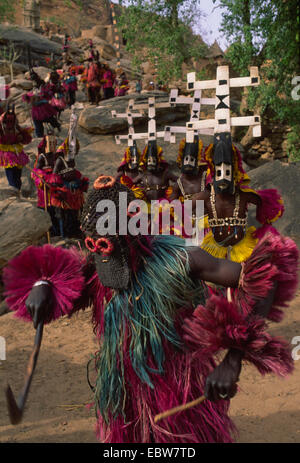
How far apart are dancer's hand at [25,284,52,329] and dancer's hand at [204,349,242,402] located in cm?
86

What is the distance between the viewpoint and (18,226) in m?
6.65

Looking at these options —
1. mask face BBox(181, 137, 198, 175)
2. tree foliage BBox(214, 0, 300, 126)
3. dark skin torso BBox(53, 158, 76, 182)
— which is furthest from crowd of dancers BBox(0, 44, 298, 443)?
tree foliage BBox(214, 0, 300, 126)

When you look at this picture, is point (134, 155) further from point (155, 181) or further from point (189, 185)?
point (189, 185)

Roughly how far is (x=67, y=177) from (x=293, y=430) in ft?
19.5

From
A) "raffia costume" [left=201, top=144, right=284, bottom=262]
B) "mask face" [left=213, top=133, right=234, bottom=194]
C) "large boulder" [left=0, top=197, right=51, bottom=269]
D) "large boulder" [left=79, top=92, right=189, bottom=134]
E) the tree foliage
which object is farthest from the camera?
"large boulder" [left=79, top=92, right=189, bottom=134]

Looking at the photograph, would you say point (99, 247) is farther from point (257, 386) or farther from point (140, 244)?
point (257, 386)

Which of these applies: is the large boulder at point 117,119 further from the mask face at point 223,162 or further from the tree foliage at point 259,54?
the mask face at point 223,162

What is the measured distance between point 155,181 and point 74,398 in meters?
4.39

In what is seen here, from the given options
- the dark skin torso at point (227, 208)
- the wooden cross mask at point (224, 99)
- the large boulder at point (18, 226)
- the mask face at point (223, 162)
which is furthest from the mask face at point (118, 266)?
the large boulder at point (18, 226)

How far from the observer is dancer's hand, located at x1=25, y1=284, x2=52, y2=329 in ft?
6.57

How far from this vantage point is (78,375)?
14.8 ft

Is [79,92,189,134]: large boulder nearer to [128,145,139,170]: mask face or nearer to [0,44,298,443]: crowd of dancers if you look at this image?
[128,145,139,170]: mask face

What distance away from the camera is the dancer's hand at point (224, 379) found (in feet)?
5.45

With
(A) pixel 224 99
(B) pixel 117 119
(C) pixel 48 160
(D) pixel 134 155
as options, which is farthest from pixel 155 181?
(B) pixel 117 119
